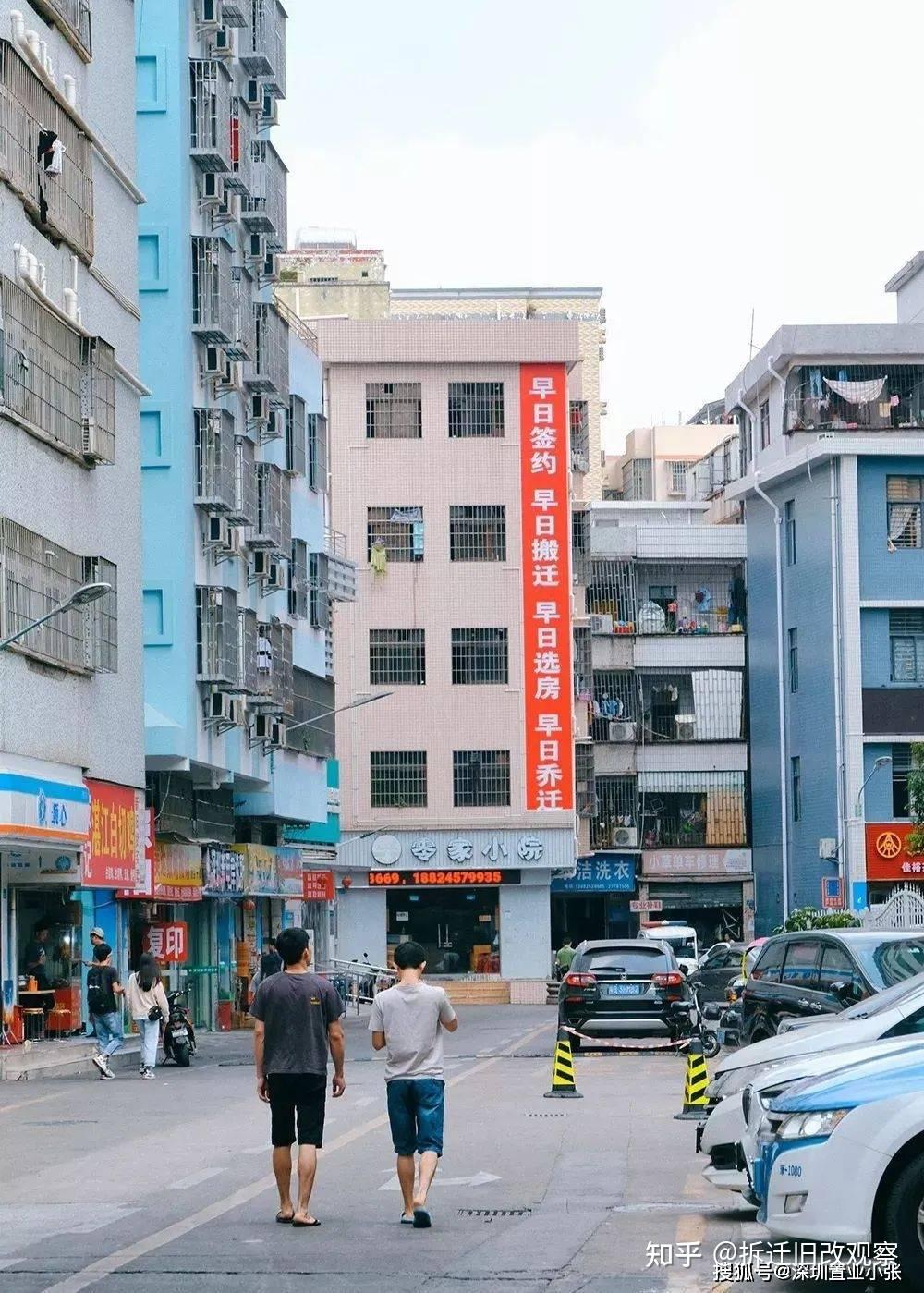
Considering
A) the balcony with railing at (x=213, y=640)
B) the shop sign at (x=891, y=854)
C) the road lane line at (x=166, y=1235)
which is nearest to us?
the road lane line at (x=166, y=1235)

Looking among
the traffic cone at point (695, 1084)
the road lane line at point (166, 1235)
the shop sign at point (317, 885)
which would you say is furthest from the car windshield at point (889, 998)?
the shop sign at point (317, 885)

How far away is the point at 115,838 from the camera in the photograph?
34.8m

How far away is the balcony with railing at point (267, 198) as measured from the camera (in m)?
44.1

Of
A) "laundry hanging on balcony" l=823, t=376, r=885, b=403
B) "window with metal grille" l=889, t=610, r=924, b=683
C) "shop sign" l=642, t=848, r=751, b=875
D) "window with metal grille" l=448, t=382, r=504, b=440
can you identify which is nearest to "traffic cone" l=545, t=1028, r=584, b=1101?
"window with metal grille" l=889, t=610, r=924, b=683

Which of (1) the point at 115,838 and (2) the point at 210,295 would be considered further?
(2) the point at 210,295

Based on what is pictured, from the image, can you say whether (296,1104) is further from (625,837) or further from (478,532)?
(625,837)

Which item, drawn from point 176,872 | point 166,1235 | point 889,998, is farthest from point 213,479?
point 166,1235

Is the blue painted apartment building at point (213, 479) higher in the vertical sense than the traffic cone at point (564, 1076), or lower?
higher

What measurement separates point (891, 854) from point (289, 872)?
19.5 meters

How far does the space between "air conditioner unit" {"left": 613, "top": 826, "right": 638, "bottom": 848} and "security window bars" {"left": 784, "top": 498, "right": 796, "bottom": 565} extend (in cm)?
1021

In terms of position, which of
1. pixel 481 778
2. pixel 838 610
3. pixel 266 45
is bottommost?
pixel 481 778

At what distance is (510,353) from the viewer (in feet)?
219

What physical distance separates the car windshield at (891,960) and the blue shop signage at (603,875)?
160ft

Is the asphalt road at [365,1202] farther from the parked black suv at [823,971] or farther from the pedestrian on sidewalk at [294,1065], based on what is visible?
the parked black suv at [823,971]
